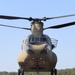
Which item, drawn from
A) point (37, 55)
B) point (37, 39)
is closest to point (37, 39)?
point (37, 39)

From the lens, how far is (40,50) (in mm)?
19297

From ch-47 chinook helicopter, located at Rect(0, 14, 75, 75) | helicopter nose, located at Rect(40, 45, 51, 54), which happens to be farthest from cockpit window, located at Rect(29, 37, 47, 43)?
helicopter nose, located at Rect(40, 45, 51, 54)

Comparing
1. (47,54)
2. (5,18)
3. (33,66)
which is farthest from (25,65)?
(5,18)

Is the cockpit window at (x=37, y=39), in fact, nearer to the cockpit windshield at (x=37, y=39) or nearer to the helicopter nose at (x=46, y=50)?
the cockpit windshield at (x=37, y=39)

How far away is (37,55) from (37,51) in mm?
268

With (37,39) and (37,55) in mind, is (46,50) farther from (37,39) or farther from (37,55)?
(37,39)

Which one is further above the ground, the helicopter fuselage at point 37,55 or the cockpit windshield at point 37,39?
the cockpit windshield at point 37,39

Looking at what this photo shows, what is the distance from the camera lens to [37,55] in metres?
19.4

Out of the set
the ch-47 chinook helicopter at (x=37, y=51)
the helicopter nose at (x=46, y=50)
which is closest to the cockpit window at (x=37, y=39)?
the ch-47 chinook helicopter at (x=37, y=51)

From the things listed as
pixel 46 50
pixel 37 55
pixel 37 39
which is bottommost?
pixel 37 55

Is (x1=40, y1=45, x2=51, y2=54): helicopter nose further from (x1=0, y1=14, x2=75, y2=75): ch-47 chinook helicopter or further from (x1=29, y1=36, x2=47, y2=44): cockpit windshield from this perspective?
(x1=29, y1=36, x2=47, y2=44): cockpit windshield

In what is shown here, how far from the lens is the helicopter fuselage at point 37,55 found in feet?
63.8

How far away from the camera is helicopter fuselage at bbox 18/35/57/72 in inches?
765

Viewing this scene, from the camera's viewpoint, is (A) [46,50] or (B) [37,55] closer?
(B) [37,55]
